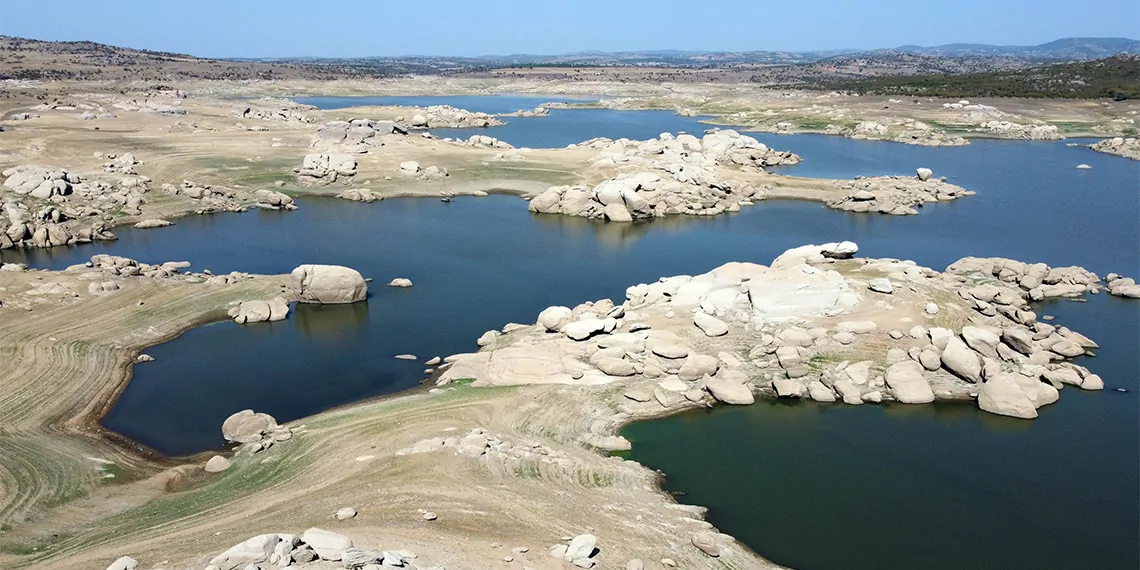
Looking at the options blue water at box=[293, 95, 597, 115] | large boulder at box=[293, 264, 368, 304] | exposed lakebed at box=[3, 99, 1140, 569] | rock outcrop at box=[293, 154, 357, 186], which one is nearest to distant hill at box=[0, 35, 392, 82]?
blue water at box=[293, 95, 597, 115]

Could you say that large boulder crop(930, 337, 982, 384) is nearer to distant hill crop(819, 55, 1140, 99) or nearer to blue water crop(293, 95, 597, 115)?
distant hill crop(819, 55, 1140, 99)

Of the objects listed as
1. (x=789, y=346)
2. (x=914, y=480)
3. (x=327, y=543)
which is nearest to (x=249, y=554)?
(x=327, y=543)

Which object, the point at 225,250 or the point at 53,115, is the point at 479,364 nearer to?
the point at 225,250

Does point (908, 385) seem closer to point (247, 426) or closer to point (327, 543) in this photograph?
point (327, 543)

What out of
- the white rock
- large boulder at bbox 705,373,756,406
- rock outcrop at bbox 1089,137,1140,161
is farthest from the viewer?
rock outcrop at bbox 1089,137,1140,161

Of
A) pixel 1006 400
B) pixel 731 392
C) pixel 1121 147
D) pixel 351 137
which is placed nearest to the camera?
pixel 1006 400

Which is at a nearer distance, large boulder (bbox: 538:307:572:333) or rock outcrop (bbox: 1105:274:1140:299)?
large boulder (bbox: 538:307:572:333)

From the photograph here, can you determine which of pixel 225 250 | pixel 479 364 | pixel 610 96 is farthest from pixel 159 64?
pixel 479 364

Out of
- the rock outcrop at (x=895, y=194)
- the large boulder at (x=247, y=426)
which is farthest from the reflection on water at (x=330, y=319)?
the rock outcrop at (x=895, y=194)
